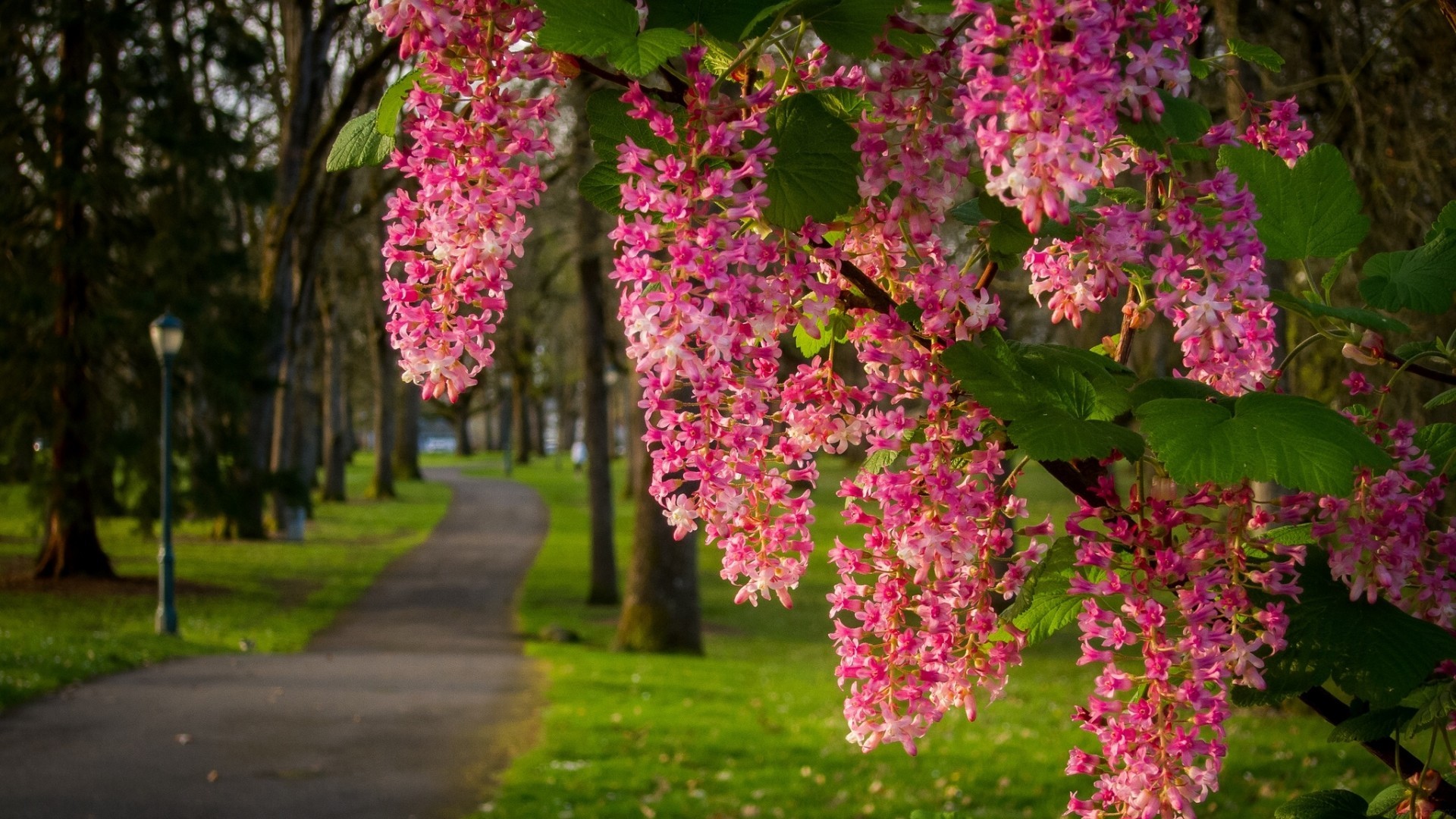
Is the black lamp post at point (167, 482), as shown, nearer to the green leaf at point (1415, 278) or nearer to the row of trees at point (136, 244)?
the row of trees at point (136, 244)

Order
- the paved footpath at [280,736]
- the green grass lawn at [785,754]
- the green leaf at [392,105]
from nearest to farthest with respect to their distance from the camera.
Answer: the green leaf at [392,105] < the paved footpath at [280,736] < the green grass lawn at [785,754]

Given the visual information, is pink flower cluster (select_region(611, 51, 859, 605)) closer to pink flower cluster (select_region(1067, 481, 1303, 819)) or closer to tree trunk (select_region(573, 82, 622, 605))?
pink flower cluster (select_region(1067, 481, 1303, 819))

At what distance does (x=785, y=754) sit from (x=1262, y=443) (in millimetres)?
9540

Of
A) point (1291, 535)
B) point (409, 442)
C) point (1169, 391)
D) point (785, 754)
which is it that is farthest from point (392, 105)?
point (409, 442)

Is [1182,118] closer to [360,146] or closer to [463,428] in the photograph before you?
[360,146]

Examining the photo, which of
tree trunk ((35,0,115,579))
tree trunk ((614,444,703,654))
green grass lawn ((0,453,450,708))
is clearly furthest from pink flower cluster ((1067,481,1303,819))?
tree trunk ((35,0,115,579))

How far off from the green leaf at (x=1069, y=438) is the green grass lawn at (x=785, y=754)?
621 cm

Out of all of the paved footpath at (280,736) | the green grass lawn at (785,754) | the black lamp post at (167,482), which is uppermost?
the black lamp post at (167,482)

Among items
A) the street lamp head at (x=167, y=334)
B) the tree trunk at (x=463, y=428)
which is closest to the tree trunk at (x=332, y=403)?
the street lamp head at (x=167, y=334)

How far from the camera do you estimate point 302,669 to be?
13.4 meters

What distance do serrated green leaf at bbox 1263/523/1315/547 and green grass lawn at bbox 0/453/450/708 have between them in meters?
11.2

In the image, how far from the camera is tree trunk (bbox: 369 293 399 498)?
125 feet

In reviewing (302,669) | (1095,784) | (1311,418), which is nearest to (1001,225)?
(1311,418)

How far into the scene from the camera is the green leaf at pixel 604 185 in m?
1.35
